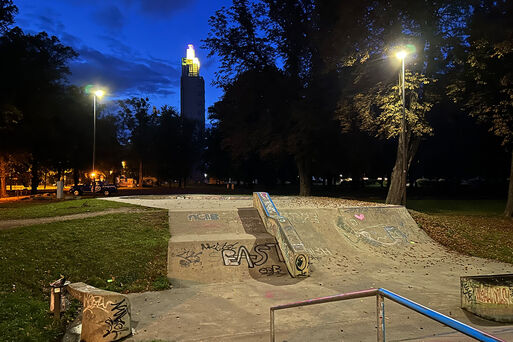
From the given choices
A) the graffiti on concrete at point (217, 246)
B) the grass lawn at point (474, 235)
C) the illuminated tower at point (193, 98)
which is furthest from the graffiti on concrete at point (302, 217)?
the illuminated tower at point (193, 98)

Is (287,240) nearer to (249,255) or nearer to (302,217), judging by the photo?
(249,255)

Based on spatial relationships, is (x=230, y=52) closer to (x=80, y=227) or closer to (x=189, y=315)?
(x=80, y=227)

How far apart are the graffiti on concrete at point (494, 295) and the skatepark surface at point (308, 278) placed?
1.19 ft

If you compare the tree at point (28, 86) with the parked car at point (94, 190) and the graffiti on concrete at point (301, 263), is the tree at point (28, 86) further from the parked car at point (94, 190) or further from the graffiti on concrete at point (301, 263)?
the graffiti on concrete at point (301, 263)

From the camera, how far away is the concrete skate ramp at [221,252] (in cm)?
895

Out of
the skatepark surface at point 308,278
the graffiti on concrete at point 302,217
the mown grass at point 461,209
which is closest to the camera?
the skatepark surface at point 308,278

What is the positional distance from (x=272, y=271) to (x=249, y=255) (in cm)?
86

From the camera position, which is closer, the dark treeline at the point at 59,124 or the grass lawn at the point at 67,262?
the grass lawn at the point at 67,262

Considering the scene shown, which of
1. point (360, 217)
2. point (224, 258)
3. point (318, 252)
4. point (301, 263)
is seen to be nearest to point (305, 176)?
point (360, 217)

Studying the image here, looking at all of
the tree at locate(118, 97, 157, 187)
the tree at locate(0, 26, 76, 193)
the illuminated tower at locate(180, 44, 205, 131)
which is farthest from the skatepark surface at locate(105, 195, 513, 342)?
the illuminated tower at locate(180, 44, 205, 131)

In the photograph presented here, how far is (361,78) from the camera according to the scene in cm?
2066

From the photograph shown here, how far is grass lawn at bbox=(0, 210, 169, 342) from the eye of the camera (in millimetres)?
6105

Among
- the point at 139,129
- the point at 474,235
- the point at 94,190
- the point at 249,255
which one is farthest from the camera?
the point at 139,129

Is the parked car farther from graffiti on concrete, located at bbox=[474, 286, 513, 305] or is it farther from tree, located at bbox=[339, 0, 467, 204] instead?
graffiti on concrete, located at bbox=[474, 286, 513, 305]
